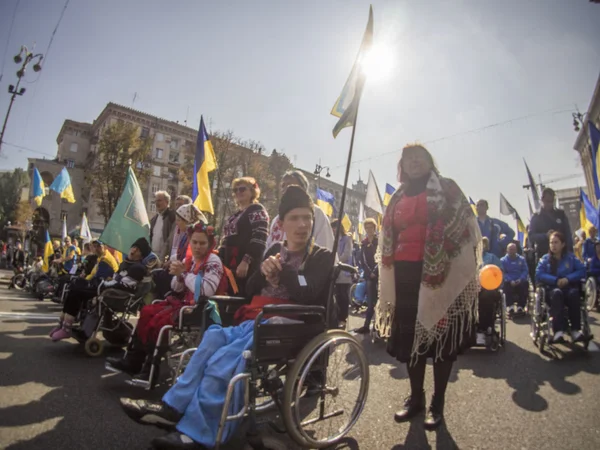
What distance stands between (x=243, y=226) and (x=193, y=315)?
1.14m

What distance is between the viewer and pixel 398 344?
2.50 meters

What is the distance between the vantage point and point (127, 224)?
17.6 ft

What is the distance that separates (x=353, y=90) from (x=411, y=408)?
2.38 metres

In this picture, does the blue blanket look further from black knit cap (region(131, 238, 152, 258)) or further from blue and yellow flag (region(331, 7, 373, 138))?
black knit cap (region(131, 238, 152, 258))

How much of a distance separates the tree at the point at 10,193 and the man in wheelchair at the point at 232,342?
5578 centimetres

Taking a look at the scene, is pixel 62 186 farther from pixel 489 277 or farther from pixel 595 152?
pixel 595 152

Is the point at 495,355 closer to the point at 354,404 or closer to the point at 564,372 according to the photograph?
→ the point at 564,372

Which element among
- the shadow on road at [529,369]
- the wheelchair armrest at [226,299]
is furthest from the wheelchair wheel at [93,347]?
the shadow on road at [529,369]

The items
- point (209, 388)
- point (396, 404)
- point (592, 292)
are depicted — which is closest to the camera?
point (209, 388)

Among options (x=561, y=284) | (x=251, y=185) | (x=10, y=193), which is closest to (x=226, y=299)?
(x=251, y=185)

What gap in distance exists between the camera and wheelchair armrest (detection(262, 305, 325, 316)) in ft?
5.80

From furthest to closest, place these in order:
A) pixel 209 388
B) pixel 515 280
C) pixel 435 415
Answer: pixel 515 280
pixel 435 415
pixel 209 388

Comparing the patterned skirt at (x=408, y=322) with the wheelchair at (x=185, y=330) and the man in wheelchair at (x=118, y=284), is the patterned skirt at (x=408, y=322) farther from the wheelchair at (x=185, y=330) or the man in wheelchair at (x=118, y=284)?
the man in wheelchair at (x=118, y=284)

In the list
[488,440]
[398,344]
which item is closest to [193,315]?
[398,344]
